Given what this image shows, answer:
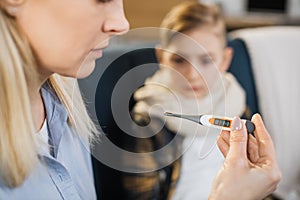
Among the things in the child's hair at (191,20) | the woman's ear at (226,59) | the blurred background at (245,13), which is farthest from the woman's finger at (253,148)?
the blurred background at (245,13)

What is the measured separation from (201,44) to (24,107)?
859 millimetres

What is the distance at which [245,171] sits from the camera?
2.11 feet

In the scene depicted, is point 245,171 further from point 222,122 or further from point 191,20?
point 191,20

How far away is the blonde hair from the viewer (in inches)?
20.0

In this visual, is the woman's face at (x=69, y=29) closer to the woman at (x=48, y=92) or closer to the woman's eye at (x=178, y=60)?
the woman at (x=48, y=92)

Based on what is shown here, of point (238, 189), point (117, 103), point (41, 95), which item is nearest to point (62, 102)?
point (41, 95)

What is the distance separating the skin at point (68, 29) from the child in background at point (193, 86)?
1.21ft

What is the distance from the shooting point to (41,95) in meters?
0.66

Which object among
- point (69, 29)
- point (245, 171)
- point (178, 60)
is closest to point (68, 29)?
point (69, 29)

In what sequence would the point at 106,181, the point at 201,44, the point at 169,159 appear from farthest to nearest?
1. the point at 201,44
2. the point at 106,181
3. the point at 169,159

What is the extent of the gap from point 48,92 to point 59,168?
11 centimetres

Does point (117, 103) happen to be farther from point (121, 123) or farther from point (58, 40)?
point (58, 40)

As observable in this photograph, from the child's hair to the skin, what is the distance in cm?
73

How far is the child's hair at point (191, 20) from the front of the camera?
134 cm
